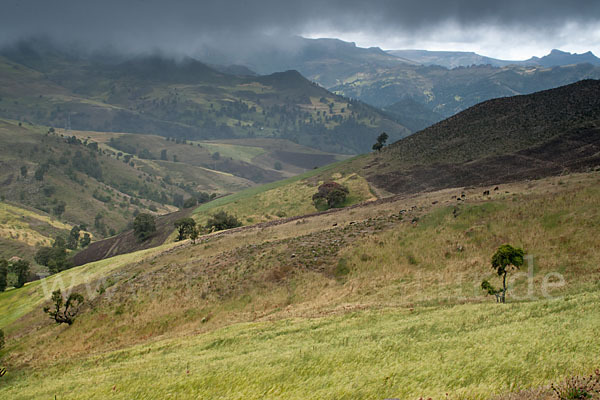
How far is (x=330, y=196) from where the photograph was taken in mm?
95625

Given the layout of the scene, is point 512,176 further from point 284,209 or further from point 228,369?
point 228,369

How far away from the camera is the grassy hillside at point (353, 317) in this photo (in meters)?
11.8

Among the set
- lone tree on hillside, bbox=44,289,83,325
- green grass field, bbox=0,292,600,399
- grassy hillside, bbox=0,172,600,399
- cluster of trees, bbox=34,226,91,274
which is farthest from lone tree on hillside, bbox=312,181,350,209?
cluster of trees, bbox=34,226,91,274

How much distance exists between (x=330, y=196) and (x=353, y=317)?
7437cm

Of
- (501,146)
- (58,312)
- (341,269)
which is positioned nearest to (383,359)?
(341,269)

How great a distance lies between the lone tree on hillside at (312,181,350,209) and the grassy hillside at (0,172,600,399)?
37.8 metres

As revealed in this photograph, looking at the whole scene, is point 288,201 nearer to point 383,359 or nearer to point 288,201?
point 288,201

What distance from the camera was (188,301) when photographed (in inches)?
1410

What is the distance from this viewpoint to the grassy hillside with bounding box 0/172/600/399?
38.6ft

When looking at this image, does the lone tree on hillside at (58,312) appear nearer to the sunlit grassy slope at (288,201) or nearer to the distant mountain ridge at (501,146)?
the sunlit grassy slope at (288,201)

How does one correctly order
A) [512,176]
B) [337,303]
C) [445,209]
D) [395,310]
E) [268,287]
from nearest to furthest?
[395,310] < [337,303] < [268,287] < [445,209] < [512,176]

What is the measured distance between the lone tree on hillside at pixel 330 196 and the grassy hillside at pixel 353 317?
37.8 meters

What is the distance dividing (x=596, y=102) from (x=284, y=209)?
294ft

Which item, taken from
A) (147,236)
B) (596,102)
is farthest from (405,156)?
(147,236)
